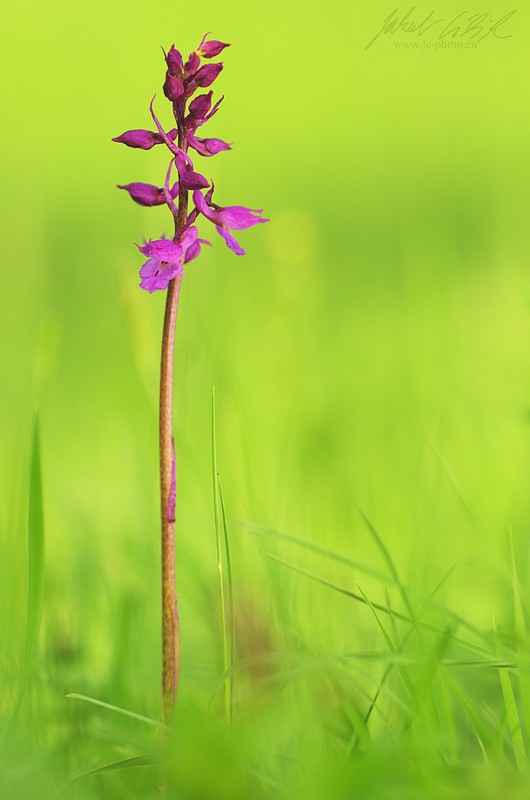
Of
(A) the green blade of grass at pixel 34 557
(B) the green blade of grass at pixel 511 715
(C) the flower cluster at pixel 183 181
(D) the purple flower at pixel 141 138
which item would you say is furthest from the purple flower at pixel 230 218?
(B) the green blade of grass at pixel 511 715

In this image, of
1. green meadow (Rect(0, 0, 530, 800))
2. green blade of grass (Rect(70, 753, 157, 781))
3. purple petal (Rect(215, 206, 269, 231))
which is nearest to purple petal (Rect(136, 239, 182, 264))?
purple petal (Rect(215, 206, 269, 231))

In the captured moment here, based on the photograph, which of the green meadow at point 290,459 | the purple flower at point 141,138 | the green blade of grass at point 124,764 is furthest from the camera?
the purple flower at point 141,138

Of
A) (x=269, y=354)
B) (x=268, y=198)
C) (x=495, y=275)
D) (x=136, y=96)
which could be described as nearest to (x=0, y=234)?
(x=268, y=198)

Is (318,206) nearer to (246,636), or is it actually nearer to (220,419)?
(220,419)

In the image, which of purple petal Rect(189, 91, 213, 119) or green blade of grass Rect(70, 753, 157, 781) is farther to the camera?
purple petal Rect(189, 91, 213, 119)

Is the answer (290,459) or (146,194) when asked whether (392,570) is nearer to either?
(146,194)

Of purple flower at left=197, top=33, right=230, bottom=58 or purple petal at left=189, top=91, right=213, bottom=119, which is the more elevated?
purple flower at left=197, top=33, right=230, bottom=58

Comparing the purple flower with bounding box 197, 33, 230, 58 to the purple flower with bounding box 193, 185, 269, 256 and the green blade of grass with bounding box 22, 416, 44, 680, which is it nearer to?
the purple flower with bounding box 193, 185, 269, 256

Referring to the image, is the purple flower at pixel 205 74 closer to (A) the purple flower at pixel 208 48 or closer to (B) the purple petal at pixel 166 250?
(A) the purple flower at pixel 208 48
